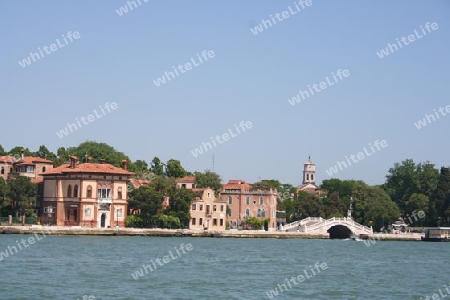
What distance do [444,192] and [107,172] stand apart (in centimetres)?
4243

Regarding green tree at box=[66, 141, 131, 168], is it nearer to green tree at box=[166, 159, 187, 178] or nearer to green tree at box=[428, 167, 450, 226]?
green tree at box=[166, 159, 187, 178]

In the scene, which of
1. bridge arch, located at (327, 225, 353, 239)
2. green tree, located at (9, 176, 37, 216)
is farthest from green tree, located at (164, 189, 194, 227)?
bridge arch, located at (327, 225, 353, 239)

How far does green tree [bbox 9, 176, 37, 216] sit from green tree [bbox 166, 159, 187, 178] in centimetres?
2438

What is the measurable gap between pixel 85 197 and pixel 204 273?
36.1m

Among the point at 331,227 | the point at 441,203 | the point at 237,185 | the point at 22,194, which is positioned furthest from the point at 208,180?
the point at 441,203

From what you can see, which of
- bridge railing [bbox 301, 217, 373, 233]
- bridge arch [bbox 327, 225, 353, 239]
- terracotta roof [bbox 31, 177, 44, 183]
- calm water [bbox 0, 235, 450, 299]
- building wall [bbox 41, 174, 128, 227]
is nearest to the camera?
calm water [bbox 0, 235, 450, 299]

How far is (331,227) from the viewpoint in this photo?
3460 inches

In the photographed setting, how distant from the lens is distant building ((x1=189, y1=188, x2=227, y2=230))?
81188 millimetres

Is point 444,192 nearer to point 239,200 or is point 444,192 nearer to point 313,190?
point 239,200

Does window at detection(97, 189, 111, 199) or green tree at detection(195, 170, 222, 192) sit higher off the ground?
green tree at detection(195, 170, 222, 192)

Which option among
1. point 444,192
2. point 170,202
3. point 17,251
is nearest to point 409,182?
point 444,192

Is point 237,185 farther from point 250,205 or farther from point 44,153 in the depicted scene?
point 44,153

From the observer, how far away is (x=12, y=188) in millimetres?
74625

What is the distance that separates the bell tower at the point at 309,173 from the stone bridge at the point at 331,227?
219ft
